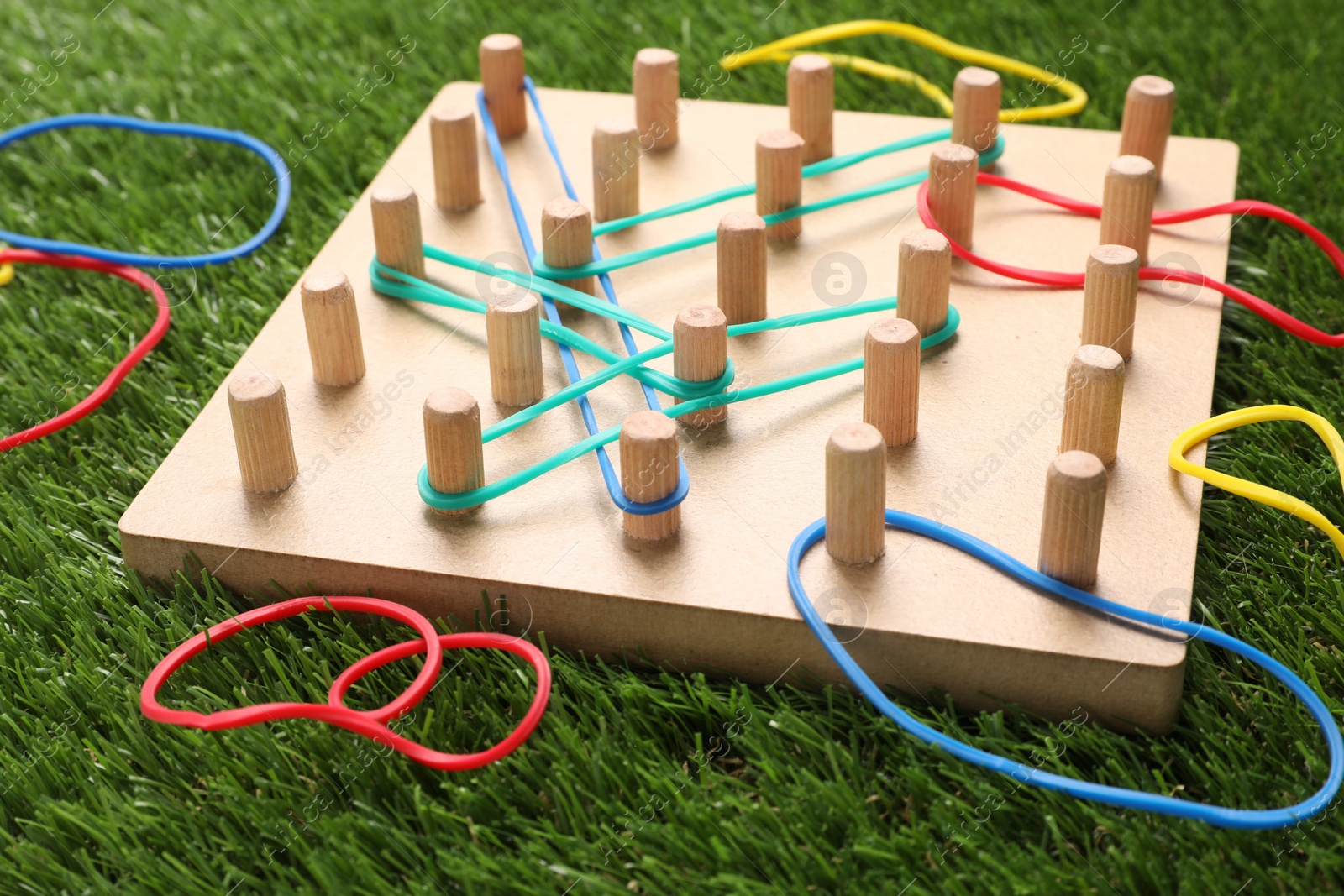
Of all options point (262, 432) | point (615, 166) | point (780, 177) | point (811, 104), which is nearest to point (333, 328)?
point (262, 432)

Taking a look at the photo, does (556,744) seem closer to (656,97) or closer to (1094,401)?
(1094,401)

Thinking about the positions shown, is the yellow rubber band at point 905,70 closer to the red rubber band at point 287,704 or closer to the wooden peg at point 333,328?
the wooden peg at point 333,328

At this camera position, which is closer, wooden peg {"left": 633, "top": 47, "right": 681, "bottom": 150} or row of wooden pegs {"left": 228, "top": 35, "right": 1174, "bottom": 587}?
row of wooden pegs {"left": 228, "top": 35, "right": 1174, "bottom": 587}

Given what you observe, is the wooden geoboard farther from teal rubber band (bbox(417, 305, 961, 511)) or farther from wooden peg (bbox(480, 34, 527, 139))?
wooden peg (bbox(480, 34, 527, 139))

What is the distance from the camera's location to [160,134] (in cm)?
175

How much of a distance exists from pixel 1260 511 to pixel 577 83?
A: 3.56 feet

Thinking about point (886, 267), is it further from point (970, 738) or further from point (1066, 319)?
point (970, 738)

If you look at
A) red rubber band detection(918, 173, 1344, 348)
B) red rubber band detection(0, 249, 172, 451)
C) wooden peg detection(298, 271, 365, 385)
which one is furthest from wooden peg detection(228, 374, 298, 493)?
red rubber band detection(918, 173, 1344, 348)

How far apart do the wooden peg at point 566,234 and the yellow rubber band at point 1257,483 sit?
0.58m

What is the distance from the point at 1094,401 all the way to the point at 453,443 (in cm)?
51

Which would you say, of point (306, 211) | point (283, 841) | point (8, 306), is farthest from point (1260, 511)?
point (8, 306)

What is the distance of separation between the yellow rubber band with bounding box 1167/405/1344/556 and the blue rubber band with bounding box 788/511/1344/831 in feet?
0.42

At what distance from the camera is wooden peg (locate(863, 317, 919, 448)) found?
1.11 m

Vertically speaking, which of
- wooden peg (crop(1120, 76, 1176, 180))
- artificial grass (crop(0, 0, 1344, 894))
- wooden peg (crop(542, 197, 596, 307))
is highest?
wooden peg (crop(1120, 76, 1176, 180))
